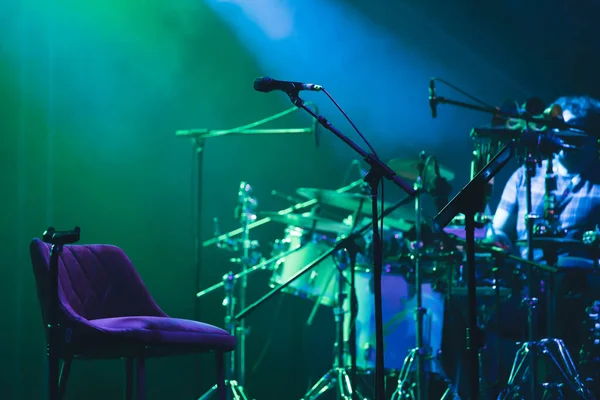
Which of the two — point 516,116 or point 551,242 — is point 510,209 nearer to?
point 551,242

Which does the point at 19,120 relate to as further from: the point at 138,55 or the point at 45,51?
the point at 138,55

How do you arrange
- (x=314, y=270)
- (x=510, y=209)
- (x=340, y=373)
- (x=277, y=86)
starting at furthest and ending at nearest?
1. (x=510, y=209)
2. (x=314, y=270)
3. (x=340, y=373)
4. (x=277, y=86)

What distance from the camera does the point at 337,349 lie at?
16.1 ft

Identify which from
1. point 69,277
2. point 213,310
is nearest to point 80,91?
point 213,310

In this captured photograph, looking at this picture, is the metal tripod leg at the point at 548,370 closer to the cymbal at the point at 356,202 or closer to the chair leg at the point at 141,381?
the cymbal at the point at 356,202

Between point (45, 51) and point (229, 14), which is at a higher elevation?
point (229, 14)

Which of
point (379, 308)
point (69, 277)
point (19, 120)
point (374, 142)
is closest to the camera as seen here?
point (379, 308)

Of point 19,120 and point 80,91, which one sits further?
point 80,91

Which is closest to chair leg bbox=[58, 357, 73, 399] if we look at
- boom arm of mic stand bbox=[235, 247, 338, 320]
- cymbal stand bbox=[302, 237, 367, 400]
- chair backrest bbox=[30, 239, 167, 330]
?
chair backrest bbox=[30, 239, 167, 330]

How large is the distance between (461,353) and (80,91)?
3.48m

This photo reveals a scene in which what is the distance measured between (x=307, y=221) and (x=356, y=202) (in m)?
0.37

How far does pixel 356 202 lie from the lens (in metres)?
4.70

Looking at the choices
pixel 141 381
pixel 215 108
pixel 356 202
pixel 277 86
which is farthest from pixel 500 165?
pixel 215 108

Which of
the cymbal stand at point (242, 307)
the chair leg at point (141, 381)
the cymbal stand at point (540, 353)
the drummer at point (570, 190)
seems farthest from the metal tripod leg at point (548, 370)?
the chair leg at point (141, 381)
